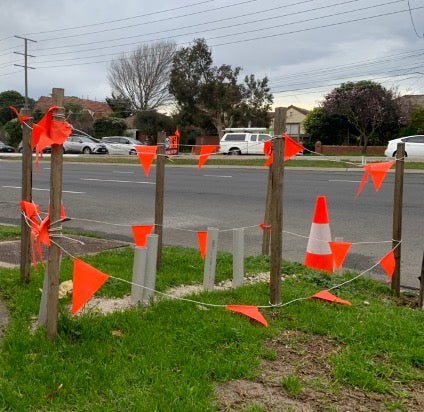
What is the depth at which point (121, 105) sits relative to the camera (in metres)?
62.2

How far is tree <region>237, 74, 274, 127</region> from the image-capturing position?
5272cm

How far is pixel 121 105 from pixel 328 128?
2745 cm

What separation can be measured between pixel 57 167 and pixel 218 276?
243 centimetres

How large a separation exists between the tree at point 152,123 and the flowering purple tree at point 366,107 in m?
17.7

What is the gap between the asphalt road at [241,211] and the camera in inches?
292

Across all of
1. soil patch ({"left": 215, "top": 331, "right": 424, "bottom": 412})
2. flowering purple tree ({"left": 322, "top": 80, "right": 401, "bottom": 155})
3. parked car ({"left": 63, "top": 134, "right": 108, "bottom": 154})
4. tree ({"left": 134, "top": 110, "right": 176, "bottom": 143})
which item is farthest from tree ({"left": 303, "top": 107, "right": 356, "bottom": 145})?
soil patch ({"left": 215, "top": 331, "right": 424, "bottom": 412})

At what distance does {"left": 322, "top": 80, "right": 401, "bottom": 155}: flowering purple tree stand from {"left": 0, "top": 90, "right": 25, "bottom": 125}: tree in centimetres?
4347

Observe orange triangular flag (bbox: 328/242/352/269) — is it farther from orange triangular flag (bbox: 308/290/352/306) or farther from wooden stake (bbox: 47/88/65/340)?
wooden stake (bbox: 47/88/65/340)

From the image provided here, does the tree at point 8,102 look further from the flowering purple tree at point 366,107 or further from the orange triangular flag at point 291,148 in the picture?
the orange triangular flag at point 291,148

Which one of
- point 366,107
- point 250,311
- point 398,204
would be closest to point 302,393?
point 250,311

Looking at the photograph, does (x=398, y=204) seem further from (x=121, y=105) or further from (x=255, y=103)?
(x=121, y=105)

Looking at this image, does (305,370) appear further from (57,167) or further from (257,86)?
(257,86)

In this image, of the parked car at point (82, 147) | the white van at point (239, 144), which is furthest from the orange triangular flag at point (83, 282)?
the parked car at point (82, 147)

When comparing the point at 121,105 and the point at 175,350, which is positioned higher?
the point at 121,105
